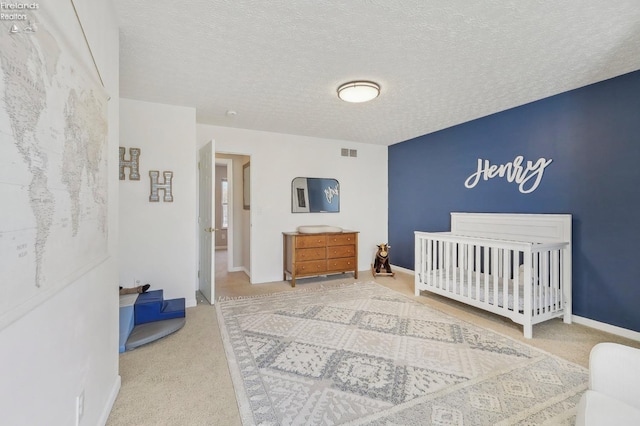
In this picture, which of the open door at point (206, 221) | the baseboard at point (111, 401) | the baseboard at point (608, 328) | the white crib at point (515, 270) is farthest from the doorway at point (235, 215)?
the baseboard at point (608, 328)

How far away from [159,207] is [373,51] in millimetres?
2783

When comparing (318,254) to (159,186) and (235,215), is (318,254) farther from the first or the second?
(159,186)

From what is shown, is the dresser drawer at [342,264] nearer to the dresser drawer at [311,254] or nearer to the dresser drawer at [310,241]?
the dresser drawer at [311,254]

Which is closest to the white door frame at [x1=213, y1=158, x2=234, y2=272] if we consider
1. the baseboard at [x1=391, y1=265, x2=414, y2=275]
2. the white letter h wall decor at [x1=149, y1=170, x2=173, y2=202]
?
the white letter h wall decor at [x1=149, y1=170, x2=173, y2=202]

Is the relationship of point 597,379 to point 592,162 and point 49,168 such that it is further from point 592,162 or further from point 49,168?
point 592,162

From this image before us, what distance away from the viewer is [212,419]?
159cm

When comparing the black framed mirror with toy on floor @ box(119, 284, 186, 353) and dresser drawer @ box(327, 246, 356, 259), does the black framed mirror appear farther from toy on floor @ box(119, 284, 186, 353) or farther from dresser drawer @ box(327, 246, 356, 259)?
toy on floor @ box(119, 284, 186, 353)

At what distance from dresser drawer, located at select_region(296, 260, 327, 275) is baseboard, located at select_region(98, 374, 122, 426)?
8.61ft

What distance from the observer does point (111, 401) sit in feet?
5.47

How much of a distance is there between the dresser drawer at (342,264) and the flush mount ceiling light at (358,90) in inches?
99.5

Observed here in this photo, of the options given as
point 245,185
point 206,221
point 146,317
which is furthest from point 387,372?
point 245,185

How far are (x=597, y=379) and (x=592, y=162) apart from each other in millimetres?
2491

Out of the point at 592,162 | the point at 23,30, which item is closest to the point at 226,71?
the point at 23,30

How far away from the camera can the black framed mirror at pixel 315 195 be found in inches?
188
